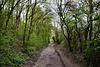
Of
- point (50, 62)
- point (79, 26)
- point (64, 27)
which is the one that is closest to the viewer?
point (50, 62)

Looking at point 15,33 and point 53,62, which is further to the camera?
point 15,33

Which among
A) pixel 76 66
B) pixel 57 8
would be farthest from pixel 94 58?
pixel 57 8

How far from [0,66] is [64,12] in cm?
824

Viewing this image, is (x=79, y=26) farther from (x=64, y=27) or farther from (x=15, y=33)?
(x=15, y=33)

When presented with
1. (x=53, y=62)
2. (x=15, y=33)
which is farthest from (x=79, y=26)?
(x=15, y=33)

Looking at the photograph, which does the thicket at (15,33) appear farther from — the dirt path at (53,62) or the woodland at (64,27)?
the dirt path at (53,62)

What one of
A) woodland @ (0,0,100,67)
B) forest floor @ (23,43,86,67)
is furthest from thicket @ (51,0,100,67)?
forest floor @ (23,43,86,67)

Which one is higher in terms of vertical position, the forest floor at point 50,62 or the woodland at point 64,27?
the woodland at point 64,27

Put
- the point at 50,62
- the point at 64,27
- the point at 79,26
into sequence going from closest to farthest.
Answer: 1. the point at 50,62
2. the point at 79,26
3. the point at 64,27

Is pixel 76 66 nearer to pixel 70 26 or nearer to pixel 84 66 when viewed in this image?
pixel 84 66

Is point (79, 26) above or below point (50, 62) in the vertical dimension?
above

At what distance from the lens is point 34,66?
575 cm

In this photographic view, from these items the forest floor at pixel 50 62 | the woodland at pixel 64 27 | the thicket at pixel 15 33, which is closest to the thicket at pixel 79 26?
the woodland at pixel 64 27

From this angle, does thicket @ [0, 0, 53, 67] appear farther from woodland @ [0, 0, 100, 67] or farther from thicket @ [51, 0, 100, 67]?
thicket @ [51, 0, 100, 67]
